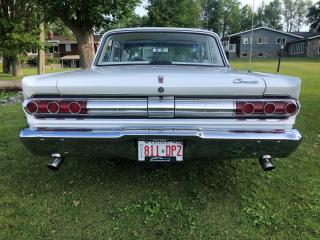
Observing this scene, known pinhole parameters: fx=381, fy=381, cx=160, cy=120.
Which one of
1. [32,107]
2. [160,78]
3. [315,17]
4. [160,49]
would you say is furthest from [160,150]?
[315,17]

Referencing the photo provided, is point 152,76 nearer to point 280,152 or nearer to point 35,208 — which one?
point 280,152

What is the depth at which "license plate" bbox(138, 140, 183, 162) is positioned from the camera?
340 cm

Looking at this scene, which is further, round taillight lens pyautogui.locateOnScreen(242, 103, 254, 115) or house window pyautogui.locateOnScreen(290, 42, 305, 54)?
house window pyautogui.locateOnScreen(290, 42, 305, 54)

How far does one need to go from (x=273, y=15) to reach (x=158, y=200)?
108684mm

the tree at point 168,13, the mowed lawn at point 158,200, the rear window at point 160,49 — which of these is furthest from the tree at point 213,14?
the mowed lawn at point 158,200

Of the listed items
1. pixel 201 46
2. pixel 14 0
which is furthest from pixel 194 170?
pixel 14 0

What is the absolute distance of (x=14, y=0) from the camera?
23375 millimetres

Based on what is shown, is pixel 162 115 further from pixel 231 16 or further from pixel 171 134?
pixel 231 16

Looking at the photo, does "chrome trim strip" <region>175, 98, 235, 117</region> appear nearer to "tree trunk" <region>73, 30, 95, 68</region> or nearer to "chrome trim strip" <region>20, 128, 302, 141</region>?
"chrome trim strip" <region>20, 128, 302, 141</region>

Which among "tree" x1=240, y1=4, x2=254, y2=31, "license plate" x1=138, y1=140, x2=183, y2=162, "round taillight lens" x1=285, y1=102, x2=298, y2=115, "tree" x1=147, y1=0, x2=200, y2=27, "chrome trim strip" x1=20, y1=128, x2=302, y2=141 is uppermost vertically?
"tree" x1=240, y1=4, x2=254, y2=31

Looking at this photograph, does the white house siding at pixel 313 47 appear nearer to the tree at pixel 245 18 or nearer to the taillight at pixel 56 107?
the tree at pixel 245 18

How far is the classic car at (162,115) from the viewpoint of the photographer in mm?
3295

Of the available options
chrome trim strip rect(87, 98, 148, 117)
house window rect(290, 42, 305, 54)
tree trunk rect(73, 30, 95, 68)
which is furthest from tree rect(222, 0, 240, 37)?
chrome trim strip rect(87, 98, 148, 117)

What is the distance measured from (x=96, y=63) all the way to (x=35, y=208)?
2.05 metres
